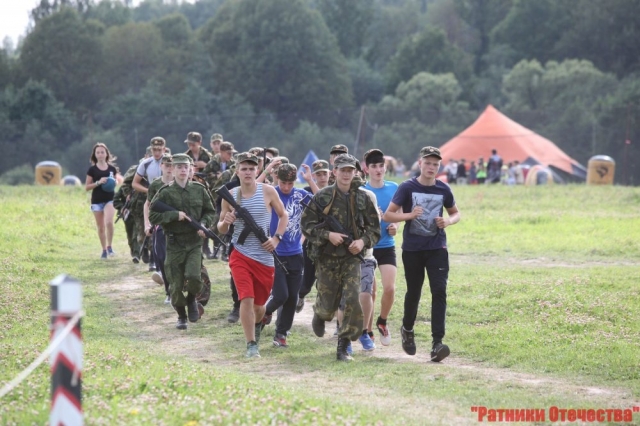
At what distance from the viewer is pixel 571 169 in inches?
1833

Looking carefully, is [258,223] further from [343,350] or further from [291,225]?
[343,350]

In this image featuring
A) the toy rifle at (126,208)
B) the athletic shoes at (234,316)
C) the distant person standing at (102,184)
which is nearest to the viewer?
the athletic shoes at (234,316)

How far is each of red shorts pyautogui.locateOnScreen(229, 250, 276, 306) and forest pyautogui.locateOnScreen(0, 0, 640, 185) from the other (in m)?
32.2

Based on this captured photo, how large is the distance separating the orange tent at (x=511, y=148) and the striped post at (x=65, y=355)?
41.3 meters

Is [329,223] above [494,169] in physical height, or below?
above

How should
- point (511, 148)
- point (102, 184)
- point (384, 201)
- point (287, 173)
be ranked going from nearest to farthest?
point (287, 173) → point (384, 201) → point (102, 184) → point (511, 148)

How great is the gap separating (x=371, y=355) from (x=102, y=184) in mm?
8785

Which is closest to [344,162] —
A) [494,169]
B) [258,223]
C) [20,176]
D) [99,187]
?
[258,223]

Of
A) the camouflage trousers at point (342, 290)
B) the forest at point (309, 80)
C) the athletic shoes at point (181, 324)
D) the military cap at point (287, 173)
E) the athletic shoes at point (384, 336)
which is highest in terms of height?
the forest at point (309, 80)

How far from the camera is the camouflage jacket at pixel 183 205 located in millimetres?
12016

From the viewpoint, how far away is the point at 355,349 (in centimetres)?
1154

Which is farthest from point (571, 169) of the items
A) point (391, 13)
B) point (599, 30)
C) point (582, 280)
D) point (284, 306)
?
point (391, 13)

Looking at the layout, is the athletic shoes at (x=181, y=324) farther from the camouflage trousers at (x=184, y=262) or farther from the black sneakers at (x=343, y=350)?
the black sneakers at (x=343, y=350)

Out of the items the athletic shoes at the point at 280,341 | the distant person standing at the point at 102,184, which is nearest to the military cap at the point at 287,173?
the athletic shoes at the point at 280,341
